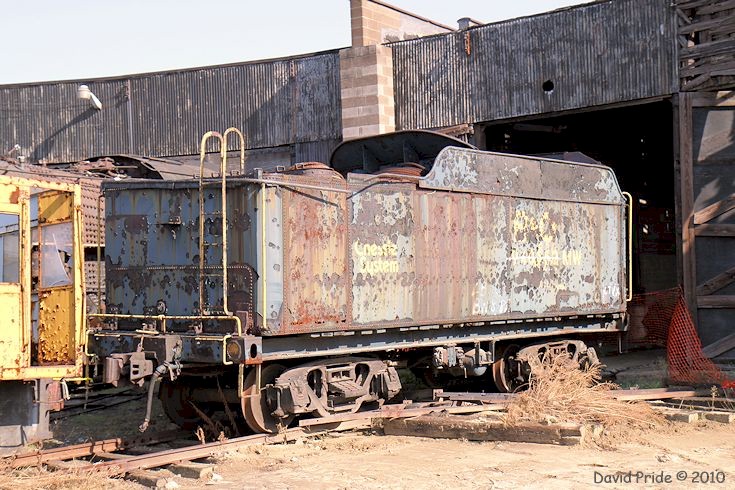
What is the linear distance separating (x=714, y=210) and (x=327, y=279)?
29.3 ft

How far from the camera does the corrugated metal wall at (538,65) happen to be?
1678cm

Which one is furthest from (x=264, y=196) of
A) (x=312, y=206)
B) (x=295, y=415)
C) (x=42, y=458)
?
(x=42, y=458)

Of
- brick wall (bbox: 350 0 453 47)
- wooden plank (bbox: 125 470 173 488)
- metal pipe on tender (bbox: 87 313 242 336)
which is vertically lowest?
wooden plank (bbox: 125 470 173 488)

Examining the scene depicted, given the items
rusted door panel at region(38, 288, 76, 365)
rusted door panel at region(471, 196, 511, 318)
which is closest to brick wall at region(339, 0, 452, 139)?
rusted door panel at region(471, 196, 511, 318)

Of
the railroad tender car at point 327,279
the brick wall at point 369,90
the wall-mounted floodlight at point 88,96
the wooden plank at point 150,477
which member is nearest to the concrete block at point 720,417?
the railroad tender car at point 327,279

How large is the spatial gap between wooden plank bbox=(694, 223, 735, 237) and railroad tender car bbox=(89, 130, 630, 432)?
4.23m

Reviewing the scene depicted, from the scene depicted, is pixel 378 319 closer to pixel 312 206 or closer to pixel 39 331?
pixel 312 206

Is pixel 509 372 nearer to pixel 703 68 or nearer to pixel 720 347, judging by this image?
pixel 720 347

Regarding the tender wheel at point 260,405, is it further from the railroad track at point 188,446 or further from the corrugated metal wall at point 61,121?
the corrugated metal wall at point 61,121

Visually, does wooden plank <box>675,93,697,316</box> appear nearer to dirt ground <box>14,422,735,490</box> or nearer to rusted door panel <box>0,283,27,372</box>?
dirt ground <box>14,422,735,490</box>

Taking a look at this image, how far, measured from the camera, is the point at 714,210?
53.0 feet

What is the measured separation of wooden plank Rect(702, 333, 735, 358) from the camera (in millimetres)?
15680

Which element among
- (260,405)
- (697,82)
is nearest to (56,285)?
(260,405)

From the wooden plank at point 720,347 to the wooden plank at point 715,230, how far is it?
176cm
